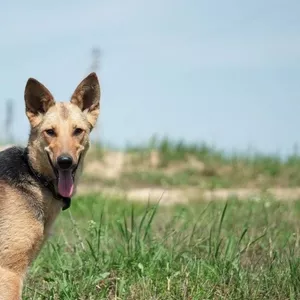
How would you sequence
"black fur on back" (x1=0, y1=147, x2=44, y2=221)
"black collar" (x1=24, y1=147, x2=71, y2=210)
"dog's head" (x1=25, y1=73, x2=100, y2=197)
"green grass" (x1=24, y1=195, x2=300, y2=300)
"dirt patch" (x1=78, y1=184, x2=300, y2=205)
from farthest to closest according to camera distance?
"dirt patch" (x1=78, y1=184, x2=300, y2=205), "green grass" (x1=24, y1=195, x2=300, y2=300), "black collar" (x1=24, y1=147, x2=71, y2=210), "black fur on back" (x1=0, y1=147, x2=44, y2=221), "dog's head" (x1=25, y1=73, x2=100, y2=197)

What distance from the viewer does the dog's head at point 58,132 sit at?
5.99m

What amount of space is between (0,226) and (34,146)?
0.72m

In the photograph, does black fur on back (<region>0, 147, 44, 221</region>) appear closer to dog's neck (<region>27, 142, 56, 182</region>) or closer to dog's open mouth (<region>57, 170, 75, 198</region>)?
dog's neck (<region>27, 142, 56, 182</region>)

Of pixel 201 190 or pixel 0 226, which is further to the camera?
pixel 201 190

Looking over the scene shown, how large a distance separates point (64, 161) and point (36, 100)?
0.75m

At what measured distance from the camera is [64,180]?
6.07 metres

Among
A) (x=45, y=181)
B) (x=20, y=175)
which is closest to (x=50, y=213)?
(x=45, y=181)

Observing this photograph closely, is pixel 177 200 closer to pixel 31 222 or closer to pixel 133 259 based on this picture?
pixel 133 259

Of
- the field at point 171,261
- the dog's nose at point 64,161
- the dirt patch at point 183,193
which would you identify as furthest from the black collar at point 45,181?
the dirt patch at point 183,193

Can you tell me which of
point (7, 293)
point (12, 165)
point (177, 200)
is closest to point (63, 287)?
point (7, 293)

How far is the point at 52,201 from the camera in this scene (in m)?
6.20

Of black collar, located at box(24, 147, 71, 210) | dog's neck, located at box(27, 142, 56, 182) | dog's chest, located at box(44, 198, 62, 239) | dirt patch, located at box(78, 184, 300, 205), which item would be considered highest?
dog's neck, located at box(27, 142, 56, 182)

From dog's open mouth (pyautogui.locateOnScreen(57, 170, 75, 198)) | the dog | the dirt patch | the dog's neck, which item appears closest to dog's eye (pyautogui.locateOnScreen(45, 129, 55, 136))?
the dog

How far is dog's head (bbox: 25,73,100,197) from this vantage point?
5.99 metres
